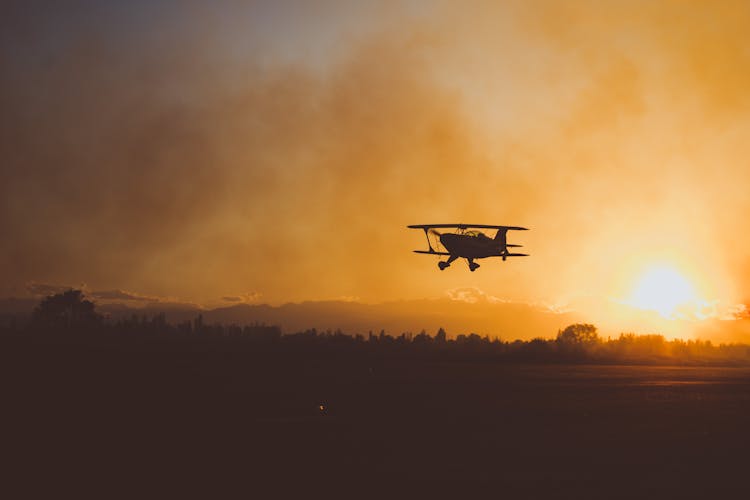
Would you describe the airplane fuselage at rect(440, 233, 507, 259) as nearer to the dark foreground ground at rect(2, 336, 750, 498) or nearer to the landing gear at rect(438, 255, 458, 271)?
the landing gear at rect(438, 255, 458, 271)

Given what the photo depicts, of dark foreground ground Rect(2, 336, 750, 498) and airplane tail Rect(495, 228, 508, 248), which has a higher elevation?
airplane tail Rect(495, 228, 508, 248)

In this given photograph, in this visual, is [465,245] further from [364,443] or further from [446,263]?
[364,443]

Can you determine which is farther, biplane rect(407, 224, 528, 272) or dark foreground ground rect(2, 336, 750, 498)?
biplane rect(407, 224, 528, 272)

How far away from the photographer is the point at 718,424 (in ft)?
151

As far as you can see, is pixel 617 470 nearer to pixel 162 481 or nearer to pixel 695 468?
pixel 695 468

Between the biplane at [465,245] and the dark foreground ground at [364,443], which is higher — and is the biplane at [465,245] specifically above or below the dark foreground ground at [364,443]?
above

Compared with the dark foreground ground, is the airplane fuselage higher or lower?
higher

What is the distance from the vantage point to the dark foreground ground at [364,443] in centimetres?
2598

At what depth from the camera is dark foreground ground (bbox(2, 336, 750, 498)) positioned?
25984 millimetres

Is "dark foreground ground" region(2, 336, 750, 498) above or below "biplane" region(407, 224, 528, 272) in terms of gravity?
below

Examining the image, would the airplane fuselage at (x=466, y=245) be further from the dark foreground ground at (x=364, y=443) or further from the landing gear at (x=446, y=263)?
the dark foreground ground at (x=364, y=443)

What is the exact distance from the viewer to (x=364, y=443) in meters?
36.2

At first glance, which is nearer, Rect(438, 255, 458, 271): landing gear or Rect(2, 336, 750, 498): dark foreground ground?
Rect(2, 336, 750, 498): dark foreground ground

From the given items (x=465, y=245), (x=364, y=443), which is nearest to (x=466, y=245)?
(x=465, y=245)
